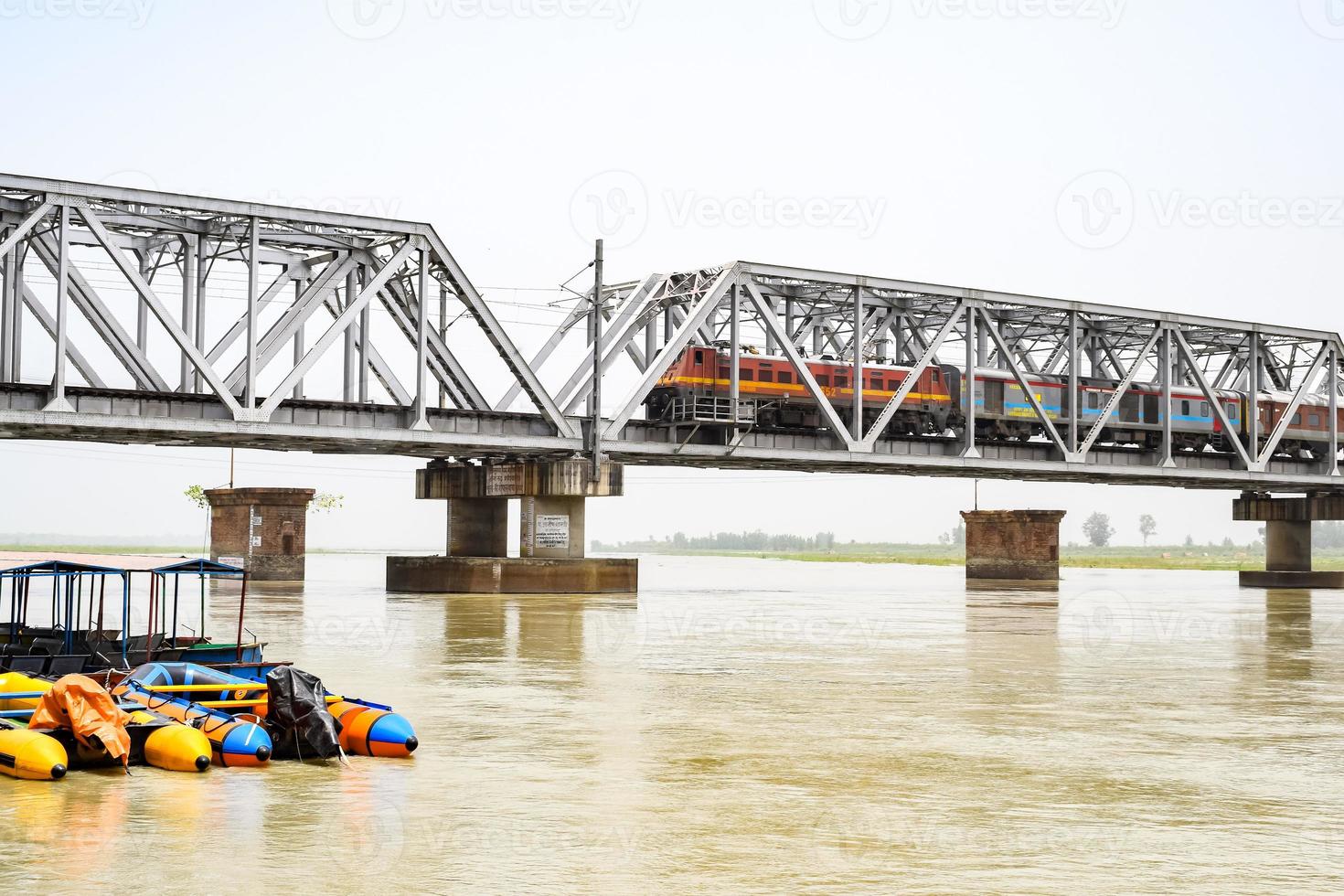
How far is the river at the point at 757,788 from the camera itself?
9797 mm

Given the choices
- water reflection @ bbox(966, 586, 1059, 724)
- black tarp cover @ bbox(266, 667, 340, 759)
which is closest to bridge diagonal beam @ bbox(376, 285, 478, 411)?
water reflection @ bbox(966, 586, 1059, 724)

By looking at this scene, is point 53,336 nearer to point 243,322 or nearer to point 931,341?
point 243,322

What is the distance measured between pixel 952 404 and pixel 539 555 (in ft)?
75.0

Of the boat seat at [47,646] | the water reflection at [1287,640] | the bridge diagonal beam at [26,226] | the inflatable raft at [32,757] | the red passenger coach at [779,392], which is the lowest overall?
the water reflection at [1287,640]

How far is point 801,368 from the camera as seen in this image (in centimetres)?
5981

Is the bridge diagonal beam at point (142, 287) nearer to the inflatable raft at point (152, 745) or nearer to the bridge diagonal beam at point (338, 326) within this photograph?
the bridge diagonal beam at point (338, 326)

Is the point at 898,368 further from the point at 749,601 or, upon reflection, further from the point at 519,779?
the point at 519,779

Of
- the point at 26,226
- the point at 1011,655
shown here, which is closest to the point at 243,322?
the point at 26,226

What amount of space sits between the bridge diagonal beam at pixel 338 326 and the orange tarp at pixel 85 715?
116 ft

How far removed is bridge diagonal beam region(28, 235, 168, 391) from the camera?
45.6m

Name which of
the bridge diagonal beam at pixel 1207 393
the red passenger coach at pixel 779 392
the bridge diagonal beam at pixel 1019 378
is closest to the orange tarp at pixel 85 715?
the red passenger coach at pixel 779 392

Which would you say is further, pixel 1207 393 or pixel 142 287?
pixel 1207 393

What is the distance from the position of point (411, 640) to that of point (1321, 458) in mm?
70820

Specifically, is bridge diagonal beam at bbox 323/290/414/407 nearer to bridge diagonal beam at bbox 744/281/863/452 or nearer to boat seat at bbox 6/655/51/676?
bridge diagonal beam at bbox 744/281/863/452
